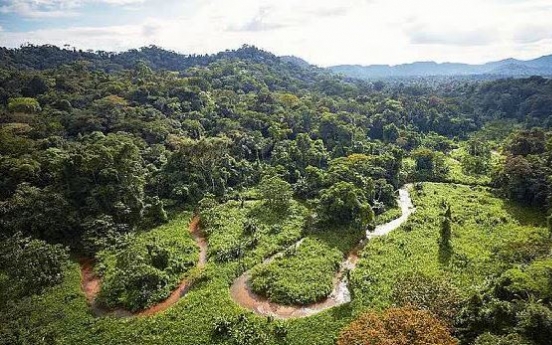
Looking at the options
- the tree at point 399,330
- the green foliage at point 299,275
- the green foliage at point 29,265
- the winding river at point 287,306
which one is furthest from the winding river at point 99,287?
the tree at point 399,330

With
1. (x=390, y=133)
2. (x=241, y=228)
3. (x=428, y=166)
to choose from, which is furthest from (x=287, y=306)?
(x=390, y=133)

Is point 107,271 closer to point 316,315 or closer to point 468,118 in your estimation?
point 316,315

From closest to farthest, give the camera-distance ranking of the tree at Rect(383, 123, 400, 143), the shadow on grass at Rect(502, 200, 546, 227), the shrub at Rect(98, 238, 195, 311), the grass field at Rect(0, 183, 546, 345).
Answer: the grass field at Rect(0, 183, 546, 345) → the shrub at Rect(98, 238, 195, 311) → the shadow on grass at Rect(502, 200, 546, 227) → the tree at Rect(383, 123, 400, 143)

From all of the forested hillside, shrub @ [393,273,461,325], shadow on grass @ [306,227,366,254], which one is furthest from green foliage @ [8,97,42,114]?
shrub @ [393,273,461,325]

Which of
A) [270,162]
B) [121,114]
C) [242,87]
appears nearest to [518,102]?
[242,87]

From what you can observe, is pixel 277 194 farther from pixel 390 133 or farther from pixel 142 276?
pixel 390 133

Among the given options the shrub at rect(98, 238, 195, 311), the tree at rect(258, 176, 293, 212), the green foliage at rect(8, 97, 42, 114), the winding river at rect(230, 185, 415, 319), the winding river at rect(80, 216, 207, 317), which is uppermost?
the green foliage at rect(8, 97, 42, 114)

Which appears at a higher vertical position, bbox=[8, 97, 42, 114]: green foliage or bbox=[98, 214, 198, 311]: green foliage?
bbox=[8, 97, 42, 114]: green foliage

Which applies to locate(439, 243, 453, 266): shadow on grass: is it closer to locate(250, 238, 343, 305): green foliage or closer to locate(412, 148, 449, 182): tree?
locate(250, 238, 343, 305): green foliage
